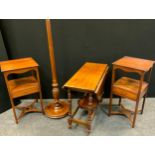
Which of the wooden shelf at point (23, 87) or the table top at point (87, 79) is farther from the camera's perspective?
the wooden shelf at point (23, 87)

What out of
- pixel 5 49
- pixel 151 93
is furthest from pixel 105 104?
pixel 5 49

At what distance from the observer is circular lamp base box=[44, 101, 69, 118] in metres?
2.10

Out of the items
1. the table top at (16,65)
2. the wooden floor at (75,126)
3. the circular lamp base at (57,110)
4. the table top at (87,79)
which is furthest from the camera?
the circular lamp base at (57,110)

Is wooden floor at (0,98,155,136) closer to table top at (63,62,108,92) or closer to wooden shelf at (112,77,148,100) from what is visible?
wooden shelf at (112,77,148,100)

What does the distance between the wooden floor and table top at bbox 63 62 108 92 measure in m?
0.63

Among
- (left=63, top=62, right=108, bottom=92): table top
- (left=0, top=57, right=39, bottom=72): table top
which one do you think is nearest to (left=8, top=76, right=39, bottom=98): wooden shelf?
(left=0, top=57, right=39, bottom=72): table top

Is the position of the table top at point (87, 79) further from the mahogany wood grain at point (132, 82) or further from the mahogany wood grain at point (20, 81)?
the mahogany wood grain at point (20, 81)

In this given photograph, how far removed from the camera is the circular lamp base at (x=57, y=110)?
210cm

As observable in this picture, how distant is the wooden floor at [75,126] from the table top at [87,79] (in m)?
0.63

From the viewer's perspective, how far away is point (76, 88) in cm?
157

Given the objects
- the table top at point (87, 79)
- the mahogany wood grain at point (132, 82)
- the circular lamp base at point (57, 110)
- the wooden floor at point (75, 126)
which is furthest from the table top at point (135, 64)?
the circular lamp base at point (57, 110)

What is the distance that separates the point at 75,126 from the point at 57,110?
1.20 ft
